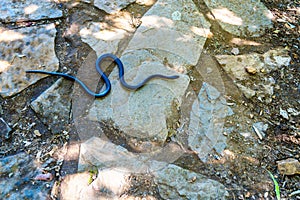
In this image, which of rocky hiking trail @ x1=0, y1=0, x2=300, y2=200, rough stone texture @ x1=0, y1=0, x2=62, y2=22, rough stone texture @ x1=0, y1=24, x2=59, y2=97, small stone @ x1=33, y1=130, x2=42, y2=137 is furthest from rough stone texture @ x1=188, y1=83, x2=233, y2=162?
rough stone texture @ x1=0, y1=0, x2=62, y2=22

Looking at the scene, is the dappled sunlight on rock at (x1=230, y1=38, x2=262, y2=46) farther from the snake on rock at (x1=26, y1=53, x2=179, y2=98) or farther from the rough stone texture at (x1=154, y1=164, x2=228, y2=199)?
the rough stone texture at (x1=154, y1=164, x2=228, y2=199)

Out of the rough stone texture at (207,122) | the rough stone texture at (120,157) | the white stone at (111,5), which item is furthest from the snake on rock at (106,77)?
the white stone at (111,5)

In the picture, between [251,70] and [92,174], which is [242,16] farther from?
[92,174]

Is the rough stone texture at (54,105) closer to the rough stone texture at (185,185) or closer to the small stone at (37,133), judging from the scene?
the small stone at (37,133)

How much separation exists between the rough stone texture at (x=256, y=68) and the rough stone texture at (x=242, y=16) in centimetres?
30

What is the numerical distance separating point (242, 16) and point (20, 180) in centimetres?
252

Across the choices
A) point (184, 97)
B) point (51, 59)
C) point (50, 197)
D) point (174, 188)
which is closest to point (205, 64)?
point (184, 97)

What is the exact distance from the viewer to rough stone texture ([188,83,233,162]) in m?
2.38

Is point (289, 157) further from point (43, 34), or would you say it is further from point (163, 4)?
point (43, 34)

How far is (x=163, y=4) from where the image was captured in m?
3.27

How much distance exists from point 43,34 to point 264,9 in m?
2.24

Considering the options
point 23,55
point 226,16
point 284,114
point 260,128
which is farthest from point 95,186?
point 226,16

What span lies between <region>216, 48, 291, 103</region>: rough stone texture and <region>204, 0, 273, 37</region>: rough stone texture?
30 cm

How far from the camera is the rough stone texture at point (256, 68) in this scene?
2.70 m
